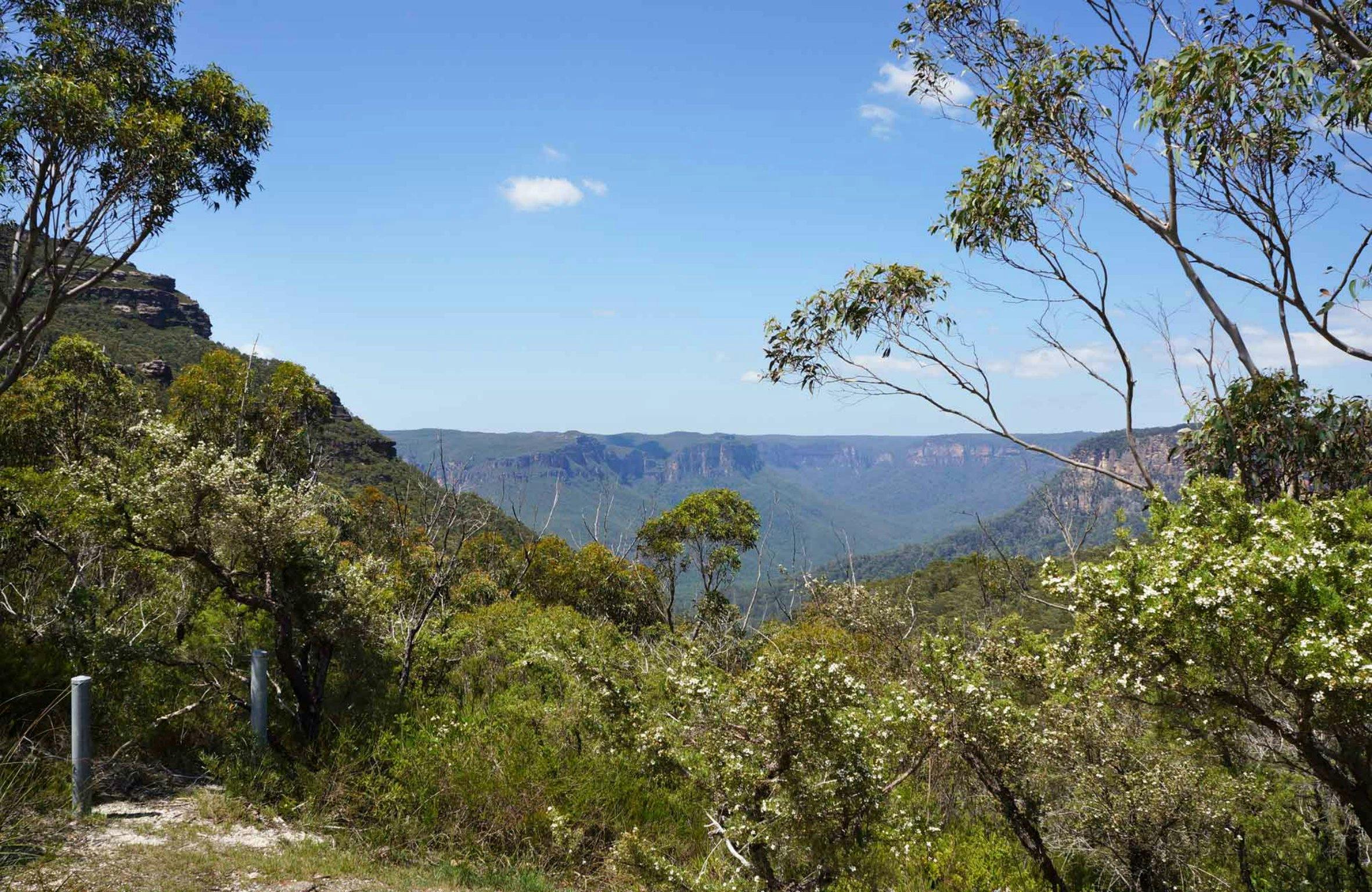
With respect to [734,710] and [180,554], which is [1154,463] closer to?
[734,710]

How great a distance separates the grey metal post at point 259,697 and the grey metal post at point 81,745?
1.52m

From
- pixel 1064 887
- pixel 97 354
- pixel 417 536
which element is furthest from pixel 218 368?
pixel 1064 887

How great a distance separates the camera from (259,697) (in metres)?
7.66

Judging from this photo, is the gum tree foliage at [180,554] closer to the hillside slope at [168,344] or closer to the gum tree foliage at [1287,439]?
the gum tree foliage at [1287,439]

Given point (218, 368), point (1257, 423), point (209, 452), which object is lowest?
point (209, 452)

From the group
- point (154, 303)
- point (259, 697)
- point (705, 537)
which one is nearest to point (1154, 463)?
point (705, 537)

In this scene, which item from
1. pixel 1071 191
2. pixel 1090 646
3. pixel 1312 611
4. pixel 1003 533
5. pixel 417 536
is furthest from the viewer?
pixel 1003 533

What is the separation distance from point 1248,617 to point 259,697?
8.69 metres

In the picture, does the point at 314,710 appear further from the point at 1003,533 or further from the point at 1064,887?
the point at 1003,533

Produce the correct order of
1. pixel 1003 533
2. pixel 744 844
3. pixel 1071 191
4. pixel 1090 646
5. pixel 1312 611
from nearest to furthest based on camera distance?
pixel 1312 611 → pixel 1090 646 → pixel 744 844 → pixel 1071 191 → pixel 1003 533

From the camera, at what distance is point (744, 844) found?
5531 mm

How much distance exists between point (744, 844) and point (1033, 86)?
8381 mm

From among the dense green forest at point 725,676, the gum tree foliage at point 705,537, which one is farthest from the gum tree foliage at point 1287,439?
the gum tree foliage at point 705,537

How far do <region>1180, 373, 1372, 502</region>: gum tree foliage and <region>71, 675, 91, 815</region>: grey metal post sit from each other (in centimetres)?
1008
